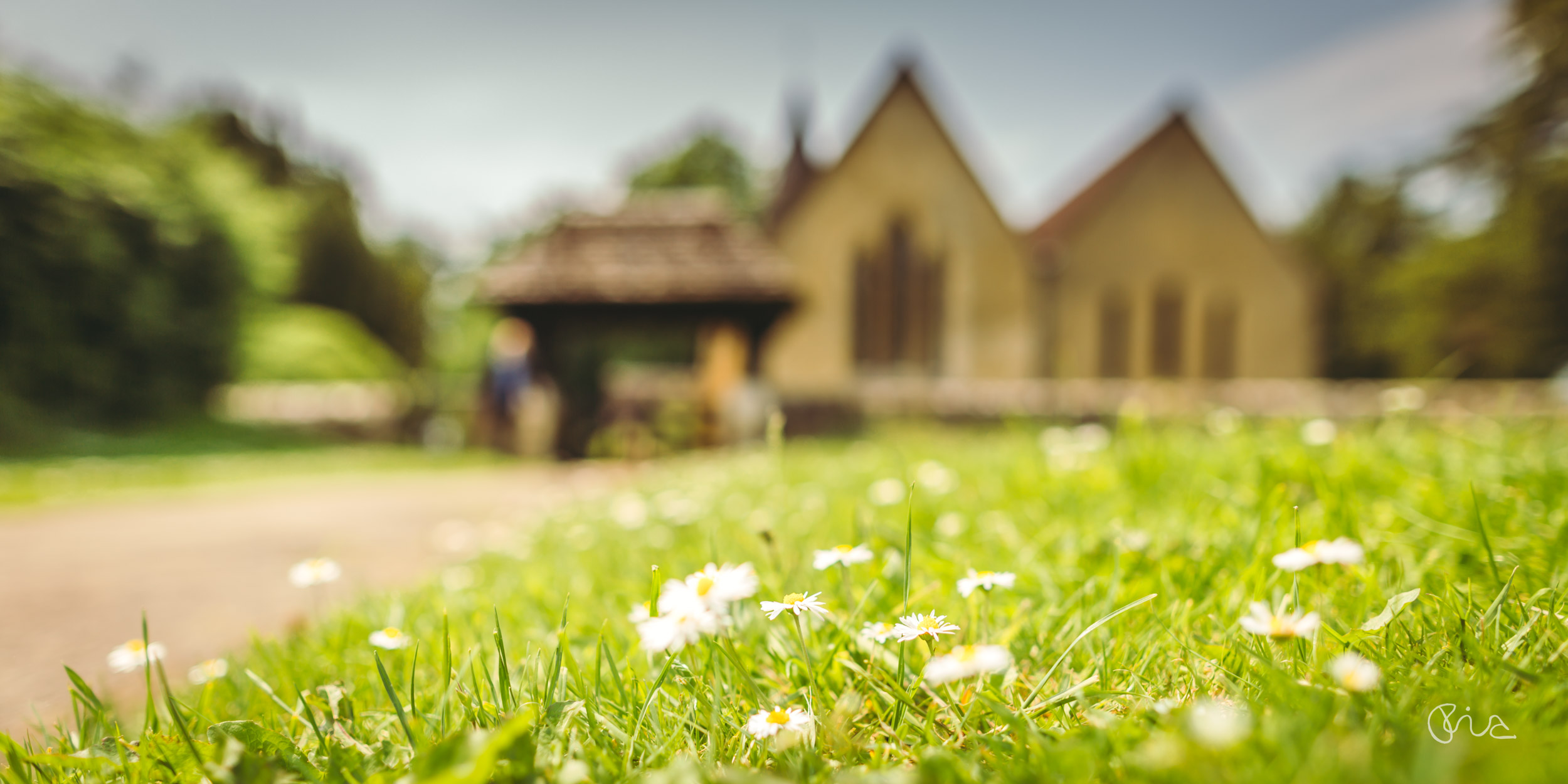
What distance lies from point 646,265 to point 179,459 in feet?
22.4

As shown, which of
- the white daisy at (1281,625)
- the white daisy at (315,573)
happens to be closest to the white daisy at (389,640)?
the white daisy at (315,573)

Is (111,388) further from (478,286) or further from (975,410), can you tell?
(975,410)

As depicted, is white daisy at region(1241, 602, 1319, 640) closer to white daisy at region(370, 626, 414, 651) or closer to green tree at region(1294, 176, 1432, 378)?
white daisy at region(370, 626, 414, 651)

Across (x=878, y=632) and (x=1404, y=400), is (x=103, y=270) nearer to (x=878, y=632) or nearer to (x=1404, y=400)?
(x=878, y=632)

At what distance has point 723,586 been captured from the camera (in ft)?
3.40

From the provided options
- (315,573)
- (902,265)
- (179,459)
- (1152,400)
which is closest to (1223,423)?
(315,573)

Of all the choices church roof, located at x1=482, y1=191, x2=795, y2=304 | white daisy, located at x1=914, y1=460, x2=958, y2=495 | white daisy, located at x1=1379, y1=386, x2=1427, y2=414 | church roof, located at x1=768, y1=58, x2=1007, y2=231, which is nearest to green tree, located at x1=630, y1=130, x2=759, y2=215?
church roof, located at x1=768, y1=58, x2=1007, y2=231

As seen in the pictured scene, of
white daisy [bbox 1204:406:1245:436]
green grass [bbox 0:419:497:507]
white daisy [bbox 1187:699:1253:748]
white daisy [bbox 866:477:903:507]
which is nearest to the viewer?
white daisy [bbox 1187:699:1253:748]

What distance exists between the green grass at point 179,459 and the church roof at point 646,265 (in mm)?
2517

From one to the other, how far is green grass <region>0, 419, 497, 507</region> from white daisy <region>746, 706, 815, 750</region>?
745 cm

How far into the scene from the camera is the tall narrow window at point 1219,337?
57.7ft

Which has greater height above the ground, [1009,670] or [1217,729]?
[1217,729]

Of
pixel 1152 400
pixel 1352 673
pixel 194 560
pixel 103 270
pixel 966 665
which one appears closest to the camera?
pixel 1352 673

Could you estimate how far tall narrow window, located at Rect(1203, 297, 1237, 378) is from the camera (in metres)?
17.6
